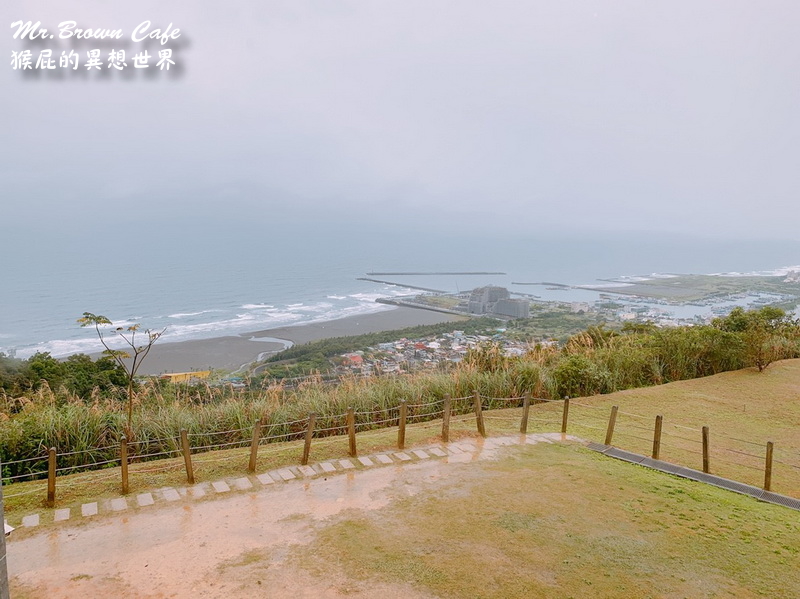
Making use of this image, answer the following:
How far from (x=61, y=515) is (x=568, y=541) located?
3.98 metres

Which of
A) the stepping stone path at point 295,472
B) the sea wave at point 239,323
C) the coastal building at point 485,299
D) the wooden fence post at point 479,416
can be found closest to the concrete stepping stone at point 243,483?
the stepping stone path at point 295,472

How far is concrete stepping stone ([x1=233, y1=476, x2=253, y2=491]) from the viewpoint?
4793 millimetres

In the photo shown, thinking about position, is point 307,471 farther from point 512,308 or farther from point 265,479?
point 512,308

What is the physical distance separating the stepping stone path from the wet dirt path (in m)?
0.16

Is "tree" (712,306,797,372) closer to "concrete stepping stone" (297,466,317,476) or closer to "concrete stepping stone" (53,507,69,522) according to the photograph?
"concrete stepping stone" (297,466,317,476)

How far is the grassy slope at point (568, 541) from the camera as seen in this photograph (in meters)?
3.40

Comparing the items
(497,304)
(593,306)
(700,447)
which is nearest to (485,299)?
(497,304)

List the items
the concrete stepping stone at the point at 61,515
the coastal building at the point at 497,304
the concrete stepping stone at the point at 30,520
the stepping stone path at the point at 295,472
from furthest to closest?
the coastal building at the point at 497,304 → the stepping stone path at the point at 295,472 → the concrete stepping stone at the point at 61,515 → the concrete stepping stone at the point at 30,520

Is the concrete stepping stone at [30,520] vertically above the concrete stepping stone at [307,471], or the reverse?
the concrete stepping stone at [30,520]

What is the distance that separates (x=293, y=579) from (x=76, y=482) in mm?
2728

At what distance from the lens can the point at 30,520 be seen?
4074mm

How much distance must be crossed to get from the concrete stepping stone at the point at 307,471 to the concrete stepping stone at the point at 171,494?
3.72 feet

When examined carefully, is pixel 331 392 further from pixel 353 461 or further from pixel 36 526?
pixel 36 526

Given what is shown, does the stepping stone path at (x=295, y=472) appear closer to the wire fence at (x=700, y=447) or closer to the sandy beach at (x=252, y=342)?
the wire fence at (x=700, y=447)
